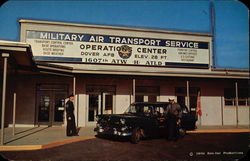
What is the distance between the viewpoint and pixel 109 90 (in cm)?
1521

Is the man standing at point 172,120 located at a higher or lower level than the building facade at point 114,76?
lower

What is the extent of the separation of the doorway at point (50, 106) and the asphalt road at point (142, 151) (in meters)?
5.65

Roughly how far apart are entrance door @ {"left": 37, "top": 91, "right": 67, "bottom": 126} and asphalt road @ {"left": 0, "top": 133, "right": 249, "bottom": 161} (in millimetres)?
5651

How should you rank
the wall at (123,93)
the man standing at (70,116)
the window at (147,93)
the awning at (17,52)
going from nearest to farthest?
1. the awning at (17,52)
2. the man standing at (70,116)
3. the wall at (123,93)
4. the window at (147,93)

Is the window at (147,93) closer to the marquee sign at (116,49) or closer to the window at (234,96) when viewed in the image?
the marquee sign at (116,49)

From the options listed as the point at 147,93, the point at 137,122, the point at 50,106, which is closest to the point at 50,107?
the point at 50,106

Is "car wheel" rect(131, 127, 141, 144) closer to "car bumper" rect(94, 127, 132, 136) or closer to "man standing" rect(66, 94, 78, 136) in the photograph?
"car bumper" rect(94, 127, 132, 136)

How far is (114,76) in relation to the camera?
553 inches

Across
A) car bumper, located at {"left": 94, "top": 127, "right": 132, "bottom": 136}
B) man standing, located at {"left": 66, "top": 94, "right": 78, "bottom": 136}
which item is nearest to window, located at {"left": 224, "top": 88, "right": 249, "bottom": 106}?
car bumper, located at {"left": 94, "top": 127, "right": 132, "bottom": 136}

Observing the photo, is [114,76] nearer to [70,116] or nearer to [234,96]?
[70,116]

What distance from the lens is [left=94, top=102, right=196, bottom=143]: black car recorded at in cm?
895

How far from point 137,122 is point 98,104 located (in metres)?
6.22

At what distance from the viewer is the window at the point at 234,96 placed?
55.0 ft

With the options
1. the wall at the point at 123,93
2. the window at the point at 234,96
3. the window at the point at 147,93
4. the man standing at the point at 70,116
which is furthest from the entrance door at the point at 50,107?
the window at the point at 234,96
